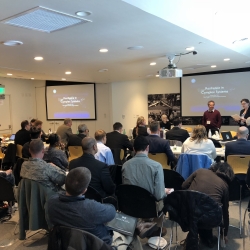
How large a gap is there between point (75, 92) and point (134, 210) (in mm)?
9662

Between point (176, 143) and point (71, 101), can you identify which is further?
point (71, 101)

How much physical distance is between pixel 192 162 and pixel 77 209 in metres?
2.65

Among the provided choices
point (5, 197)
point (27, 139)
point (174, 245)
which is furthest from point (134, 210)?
point (27, 139)

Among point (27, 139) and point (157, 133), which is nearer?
point (157, 133)

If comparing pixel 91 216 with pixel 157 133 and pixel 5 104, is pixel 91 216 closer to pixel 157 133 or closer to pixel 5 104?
pixel 157 133

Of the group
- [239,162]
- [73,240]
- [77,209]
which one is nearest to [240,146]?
[239,162]

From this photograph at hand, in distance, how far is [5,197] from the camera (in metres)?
3.59

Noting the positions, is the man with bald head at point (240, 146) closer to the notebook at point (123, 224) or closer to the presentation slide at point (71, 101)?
the notebook at point (123, 224)

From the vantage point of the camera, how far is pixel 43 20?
10.7ft

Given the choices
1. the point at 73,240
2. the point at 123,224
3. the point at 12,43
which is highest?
the point at 12,43

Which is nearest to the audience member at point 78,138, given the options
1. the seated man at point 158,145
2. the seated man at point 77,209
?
the seated man at point 158,145

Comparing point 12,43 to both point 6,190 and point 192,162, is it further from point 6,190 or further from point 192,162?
point 192,162

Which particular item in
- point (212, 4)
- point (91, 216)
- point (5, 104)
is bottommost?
point (91, 216)

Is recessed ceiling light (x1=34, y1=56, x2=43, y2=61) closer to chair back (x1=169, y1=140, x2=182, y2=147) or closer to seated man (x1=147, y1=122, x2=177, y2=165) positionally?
seated man (x1=147, y1=122, x2=177, y2=165)
